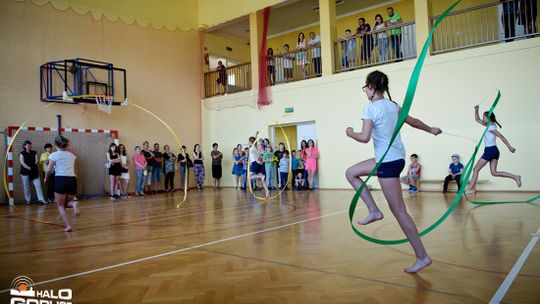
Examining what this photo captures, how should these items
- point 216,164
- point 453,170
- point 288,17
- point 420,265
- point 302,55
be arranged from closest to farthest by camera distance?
1. point 420,265
2. point 453,170
3. point 302,55
4. point 216,164
5. point 288,17

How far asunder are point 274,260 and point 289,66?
38.1 feet

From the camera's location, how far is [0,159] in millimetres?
10984

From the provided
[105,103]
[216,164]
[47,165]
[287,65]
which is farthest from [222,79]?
[47,165]

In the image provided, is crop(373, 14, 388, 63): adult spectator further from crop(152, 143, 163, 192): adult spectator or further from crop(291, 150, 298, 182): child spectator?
crop(152, 143, 163, 192): adult spectator

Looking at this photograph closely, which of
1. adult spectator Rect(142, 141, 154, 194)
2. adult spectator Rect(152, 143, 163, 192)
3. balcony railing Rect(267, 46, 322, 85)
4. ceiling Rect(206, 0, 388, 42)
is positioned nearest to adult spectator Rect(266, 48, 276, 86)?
balcony railing Rect(267, 46, 322, 85)

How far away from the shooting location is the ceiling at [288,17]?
47.2 ft

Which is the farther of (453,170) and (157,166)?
(157,166)

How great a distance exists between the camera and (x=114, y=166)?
465 inches

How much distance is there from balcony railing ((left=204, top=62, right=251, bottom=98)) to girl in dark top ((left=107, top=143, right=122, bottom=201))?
18.0ft

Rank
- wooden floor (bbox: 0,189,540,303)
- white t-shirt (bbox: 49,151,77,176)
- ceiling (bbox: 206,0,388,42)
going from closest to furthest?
wooden floor (bbox: 0,189,540,303), white t-shirt (bbox: 49,151,77,176), ceiling (bbox: 206,0,388,42)

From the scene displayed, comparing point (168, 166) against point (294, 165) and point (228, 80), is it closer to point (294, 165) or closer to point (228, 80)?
point (294, 165)

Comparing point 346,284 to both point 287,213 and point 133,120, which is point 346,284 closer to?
point 287,213

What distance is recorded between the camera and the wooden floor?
Result: 2658mm

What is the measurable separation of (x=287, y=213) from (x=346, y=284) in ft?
13.4
